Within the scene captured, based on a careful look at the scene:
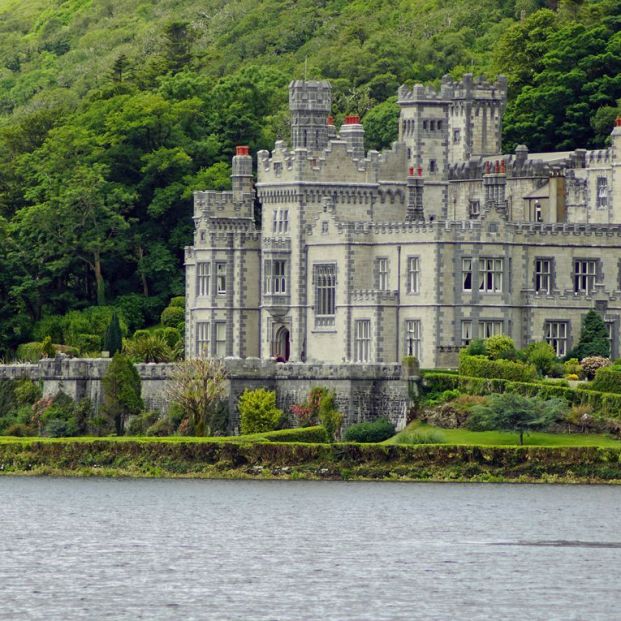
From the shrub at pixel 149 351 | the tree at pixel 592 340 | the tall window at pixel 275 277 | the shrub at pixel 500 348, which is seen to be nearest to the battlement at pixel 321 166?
the tall window at pixel 275 277

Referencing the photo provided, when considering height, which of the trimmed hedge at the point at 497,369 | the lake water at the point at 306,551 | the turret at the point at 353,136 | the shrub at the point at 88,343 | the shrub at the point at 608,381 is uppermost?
the turret at the point at 353,136

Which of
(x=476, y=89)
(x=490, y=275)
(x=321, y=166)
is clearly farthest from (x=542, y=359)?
(x=476, y=89)

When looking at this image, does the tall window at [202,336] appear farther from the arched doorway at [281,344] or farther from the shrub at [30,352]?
the shrub at [30,352]

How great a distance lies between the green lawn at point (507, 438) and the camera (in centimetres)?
11782

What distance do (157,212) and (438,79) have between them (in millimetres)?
26850

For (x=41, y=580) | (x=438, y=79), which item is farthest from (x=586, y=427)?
(x=438, y=79)

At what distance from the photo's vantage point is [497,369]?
124 meters

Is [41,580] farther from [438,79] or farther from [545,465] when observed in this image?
[438,79]

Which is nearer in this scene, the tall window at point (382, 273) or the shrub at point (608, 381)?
the shrub at point (608, 381)

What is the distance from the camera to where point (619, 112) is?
154 m

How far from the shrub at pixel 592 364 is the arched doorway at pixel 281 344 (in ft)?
45.7

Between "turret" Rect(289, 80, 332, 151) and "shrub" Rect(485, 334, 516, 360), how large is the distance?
12791mm

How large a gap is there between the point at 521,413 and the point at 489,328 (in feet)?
38.0

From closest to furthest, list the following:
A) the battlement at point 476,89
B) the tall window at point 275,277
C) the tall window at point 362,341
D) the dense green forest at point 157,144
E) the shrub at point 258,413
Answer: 1. the shrub at point 258,413
2. the tall window at point 362,341
3. the tall window at point 275,277
4. the battlement at point 476,89
5. the dense green forest at point 157,144
